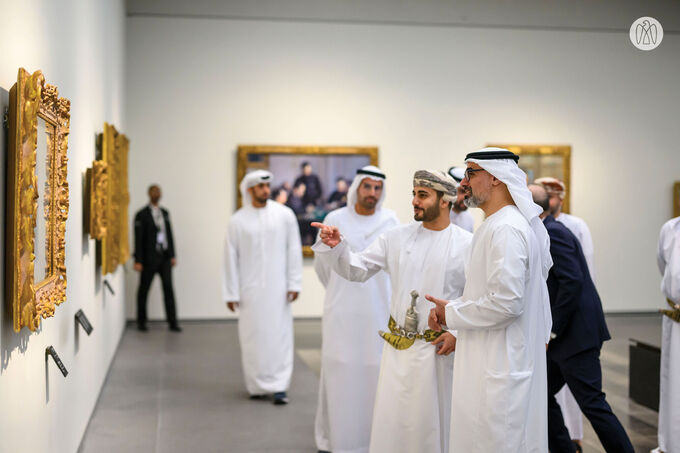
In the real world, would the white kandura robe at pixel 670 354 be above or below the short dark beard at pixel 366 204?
below

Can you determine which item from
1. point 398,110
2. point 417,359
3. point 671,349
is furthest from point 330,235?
point 398,110

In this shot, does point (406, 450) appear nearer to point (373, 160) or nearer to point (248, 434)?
point (248, 434)

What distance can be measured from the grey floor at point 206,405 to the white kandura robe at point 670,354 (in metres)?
0.48

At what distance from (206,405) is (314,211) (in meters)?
6.05

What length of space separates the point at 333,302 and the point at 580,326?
5.83 ft

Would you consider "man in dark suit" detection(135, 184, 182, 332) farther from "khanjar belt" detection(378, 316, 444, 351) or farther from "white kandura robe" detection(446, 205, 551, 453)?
"white kandura robe" detection(446, 205, 551, 453)

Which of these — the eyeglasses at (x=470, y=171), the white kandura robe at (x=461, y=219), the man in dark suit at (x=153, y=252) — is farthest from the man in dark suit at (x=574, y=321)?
the man in dark suit at (x=153, y=252)

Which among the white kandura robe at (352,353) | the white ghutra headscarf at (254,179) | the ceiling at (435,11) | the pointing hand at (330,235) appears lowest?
the white kandura robe at (352,353)

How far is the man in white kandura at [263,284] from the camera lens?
7.71 metres

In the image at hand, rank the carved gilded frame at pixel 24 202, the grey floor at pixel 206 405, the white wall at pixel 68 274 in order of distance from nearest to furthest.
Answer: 1. the carved gilded frame at pixel 24 202
2. the white wall at pixel 68 274
3. the grey floor at pixel 206 405

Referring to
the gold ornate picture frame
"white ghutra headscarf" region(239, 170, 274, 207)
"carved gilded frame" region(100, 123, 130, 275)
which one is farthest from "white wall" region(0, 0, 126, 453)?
the gold ornate picture frame

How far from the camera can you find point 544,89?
13.9 meters

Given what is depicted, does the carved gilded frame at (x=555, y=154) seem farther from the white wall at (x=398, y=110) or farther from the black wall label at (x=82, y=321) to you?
the black wall label at (x=82, y=321)

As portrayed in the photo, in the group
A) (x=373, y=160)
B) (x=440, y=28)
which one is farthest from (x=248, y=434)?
(x=440, y=28)
